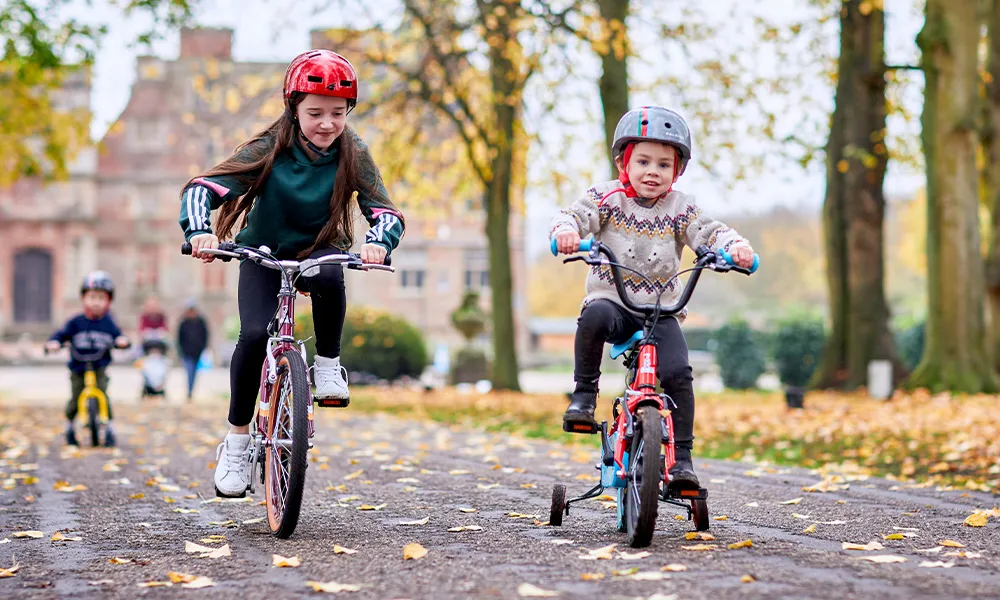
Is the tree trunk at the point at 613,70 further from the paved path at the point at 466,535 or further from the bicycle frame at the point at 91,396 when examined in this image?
the bicycle frame at the point at 91,396

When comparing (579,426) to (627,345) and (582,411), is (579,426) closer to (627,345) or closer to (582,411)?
(582,411)

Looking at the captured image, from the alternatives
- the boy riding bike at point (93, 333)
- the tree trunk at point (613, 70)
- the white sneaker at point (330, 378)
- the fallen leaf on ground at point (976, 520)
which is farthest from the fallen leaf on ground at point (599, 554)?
the tree trunk at point (613, 70)

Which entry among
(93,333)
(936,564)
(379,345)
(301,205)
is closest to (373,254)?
(301,205)

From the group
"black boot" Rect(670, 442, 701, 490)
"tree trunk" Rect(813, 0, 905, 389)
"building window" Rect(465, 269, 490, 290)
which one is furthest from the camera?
"building window" Rect(465, 269, 490, 290)

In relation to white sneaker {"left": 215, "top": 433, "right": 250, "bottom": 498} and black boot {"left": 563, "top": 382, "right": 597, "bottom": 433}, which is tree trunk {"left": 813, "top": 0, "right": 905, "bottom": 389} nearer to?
black boot {"left": 563, "top": 382, "right": 597, "bottom": 433}

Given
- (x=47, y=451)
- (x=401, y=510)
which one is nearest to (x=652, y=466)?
(x=401, y=510)

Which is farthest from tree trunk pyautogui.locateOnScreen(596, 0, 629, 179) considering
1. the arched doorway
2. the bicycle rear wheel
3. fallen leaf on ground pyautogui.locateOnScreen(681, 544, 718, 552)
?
the arched doorway

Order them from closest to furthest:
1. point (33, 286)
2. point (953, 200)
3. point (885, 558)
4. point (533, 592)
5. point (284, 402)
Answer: point (533, 592) → point (885, 558) → point (284, 402) → point (953, 200) → point (33, 286)

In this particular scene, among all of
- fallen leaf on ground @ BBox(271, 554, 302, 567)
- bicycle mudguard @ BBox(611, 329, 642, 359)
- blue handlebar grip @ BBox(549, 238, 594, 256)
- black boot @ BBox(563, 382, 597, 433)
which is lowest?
Result: fallen leaf on ground @ BBox(271, 554, 302, 567)

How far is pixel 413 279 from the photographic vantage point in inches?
2185

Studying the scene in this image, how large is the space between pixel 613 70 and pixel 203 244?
10.3 metres

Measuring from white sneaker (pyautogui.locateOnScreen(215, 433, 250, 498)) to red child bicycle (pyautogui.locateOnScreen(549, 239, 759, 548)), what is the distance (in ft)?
4.84

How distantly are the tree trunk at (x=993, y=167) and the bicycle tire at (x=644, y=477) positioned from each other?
621 inches

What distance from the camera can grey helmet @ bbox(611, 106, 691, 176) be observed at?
5.28 metres
